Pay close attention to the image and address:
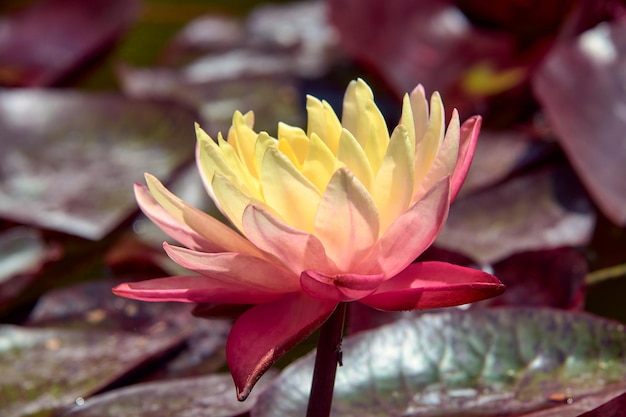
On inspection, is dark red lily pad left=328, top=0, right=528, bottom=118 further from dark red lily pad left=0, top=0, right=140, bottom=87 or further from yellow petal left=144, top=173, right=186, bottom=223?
yellow petal left=144, top=173, right=186, bottom=223

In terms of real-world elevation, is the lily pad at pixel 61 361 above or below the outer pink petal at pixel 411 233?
below

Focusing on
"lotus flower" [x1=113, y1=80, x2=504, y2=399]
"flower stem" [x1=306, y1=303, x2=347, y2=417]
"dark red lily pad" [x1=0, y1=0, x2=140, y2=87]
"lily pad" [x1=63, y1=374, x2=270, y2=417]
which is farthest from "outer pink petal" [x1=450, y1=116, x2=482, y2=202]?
"dark red lily pad" [x1=0, y1=0, x2=140, y2=87]

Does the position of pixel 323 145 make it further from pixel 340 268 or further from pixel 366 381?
pixel 366 381

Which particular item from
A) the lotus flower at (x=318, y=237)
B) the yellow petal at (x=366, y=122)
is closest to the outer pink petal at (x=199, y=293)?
the lotus flower at (x=318, y=237)

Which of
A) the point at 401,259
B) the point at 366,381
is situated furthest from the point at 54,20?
the point at 401,259

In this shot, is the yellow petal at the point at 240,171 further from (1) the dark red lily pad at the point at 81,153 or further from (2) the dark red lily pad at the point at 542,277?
(1) the dark red lily pad at the point at 81,153
